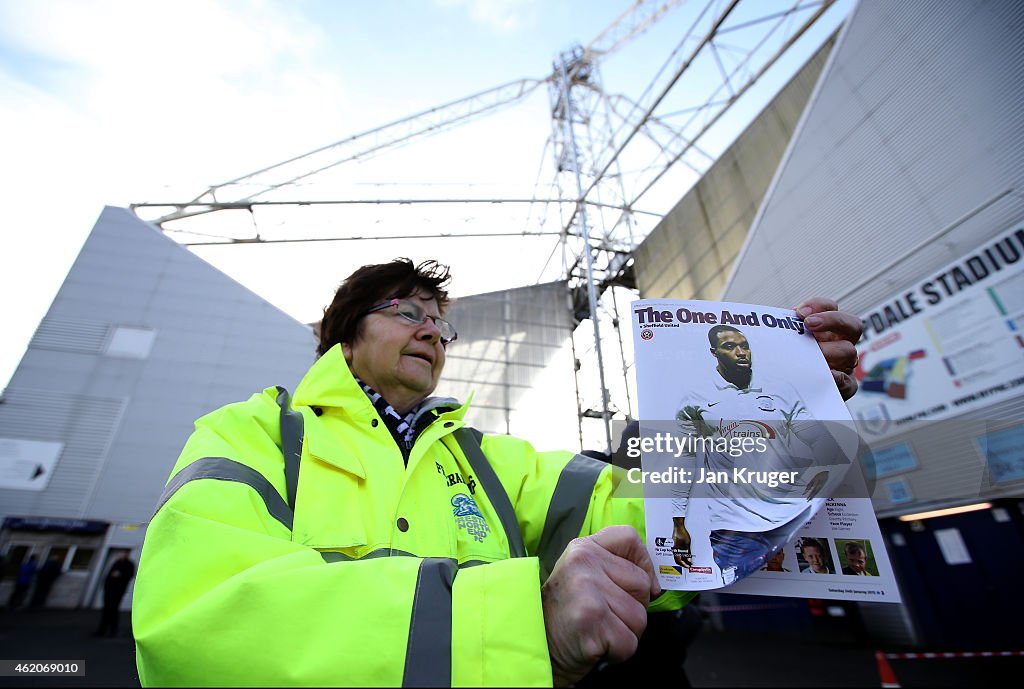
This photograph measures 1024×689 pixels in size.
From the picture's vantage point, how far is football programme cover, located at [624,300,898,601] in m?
0.80

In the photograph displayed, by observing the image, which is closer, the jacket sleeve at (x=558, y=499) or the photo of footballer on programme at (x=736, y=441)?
the photo of footballer on programme at (x=736, y=441)

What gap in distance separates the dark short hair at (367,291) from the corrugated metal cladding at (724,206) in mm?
7656

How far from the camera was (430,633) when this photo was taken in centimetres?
54

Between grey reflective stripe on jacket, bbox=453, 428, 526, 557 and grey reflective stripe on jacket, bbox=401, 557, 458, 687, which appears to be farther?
grey reflective stripe on jacket, bbox=453, 428, 526, 557

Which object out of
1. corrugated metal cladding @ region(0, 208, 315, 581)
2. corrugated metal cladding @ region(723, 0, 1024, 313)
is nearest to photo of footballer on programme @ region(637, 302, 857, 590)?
corrugated metal cladding @ region(723, 0, 1024, 313)

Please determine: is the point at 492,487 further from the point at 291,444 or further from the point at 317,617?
the point at 317,617

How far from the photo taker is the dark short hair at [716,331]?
97cm

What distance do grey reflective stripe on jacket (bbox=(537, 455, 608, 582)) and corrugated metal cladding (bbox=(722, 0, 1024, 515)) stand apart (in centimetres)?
451

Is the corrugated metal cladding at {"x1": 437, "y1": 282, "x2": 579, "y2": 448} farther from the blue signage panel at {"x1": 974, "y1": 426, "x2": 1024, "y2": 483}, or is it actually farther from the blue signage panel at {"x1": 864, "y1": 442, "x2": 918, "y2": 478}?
the blue signage panel at {"x1": 974, "y1": 426, "x2": 1024, "y2": 483}

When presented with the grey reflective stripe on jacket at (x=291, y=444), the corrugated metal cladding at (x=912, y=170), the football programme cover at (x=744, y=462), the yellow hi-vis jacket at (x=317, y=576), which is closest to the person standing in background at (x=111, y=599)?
the grey reflective stripe on jacket at (x=291, y=444)

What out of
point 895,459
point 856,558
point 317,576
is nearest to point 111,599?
point 317,576

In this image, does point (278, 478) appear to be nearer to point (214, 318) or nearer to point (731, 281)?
point (731, 281)

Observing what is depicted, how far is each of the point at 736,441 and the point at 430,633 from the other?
25.8 inches

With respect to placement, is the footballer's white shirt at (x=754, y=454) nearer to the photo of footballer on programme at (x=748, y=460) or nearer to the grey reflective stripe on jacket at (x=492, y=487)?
the photo of footballer on programme at (x=748, y=460)
